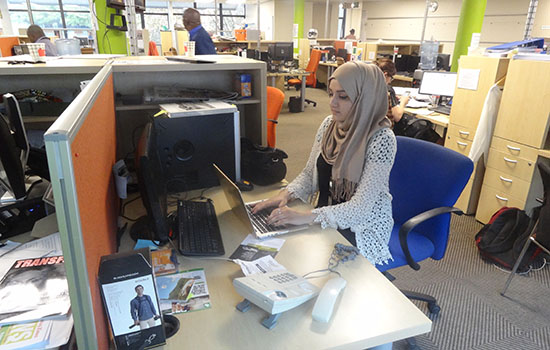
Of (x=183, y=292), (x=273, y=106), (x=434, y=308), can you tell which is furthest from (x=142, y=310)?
(x=273, y=106)

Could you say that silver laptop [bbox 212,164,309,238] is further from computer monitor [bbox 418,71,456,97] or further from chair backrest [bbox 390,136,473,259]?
computer monitor [bbox 418,71,456,97]

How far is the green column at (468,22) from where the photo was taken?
6000 mm

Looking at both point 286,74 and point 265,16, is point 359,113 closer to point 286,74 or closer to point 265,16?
point 286,74

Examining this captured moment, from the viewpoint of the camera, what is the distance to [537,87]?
95.6 inches

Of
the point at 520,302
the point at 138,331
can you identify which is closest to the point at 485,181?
the point at 520,302

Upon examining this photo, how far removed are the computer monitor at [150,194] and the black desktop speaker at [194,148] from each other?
0.28 metres

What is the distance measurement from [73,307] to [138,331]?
18 centimetres

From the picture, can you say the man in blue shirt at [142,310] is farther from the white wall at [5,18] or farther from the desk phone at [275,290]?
the white wall at [5,18]

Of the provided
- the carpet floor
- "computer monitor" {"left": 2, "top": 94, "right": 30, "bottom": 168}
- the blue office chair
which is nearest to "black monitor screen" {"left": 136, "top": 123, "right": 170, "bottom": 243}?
"computer monitor" {"left": 2, "top": 94, "right": 30, "bottom": 168}

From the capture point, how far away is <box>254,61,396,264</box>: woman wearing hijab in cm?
139

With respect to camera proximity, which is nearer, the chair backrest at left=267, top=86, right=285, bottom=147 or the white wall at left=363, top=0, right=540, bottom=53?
the chair backrest at left=267, top=86, right=285, bottom=147

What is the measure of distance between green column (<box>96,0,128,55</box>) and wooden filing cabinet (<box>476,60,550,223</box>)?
361cm

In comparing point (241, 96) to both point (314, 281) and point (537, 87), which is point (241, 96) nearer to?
point (314, 281)

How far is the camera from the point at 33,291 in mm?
922
